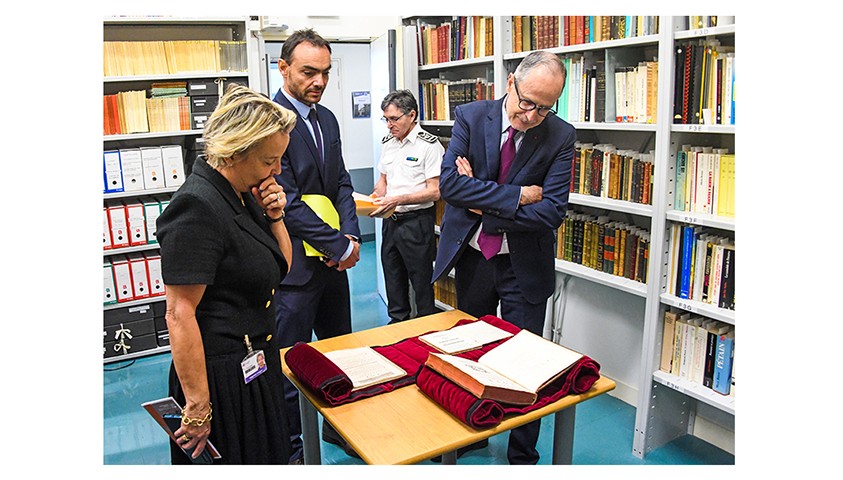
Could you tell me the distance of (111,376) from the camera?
382cm

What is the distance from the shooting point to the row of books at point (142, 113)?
392 cm

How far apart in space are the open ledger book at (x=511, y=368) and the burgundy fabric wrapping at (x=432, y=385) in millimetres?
22

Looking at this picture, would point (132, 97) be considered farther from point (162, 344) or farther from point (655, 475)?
point (655, 475)

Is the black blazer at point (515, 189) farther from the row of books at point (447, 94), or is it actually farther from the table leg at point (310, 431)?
the row of books at point (447, 94)

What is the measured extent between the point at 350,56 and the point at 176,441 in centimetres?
598

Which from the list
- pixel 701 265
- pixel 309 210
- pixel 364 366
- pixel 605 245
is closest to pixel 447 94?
pixel 605 245

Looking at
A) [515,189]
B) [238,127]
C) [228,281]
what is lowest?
[228,281]

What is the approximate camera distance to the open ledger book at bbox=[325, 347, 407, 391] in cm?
173

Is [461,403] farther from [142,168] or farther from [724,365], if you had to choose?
[142,168]

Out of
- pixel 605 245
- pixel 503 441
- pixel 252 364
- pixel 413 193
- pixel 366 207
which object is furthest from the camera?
pixel 413 193

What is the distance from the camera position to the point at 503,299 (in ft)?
8.30

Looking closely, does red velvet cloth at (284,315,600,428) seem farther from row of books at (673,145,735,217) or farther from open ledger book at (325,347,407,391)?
row of books at (673,145,735,217)

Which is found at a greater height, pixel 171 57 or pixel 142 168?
pixel 171 57

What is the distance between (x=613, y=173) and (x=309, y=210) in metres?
1.49
